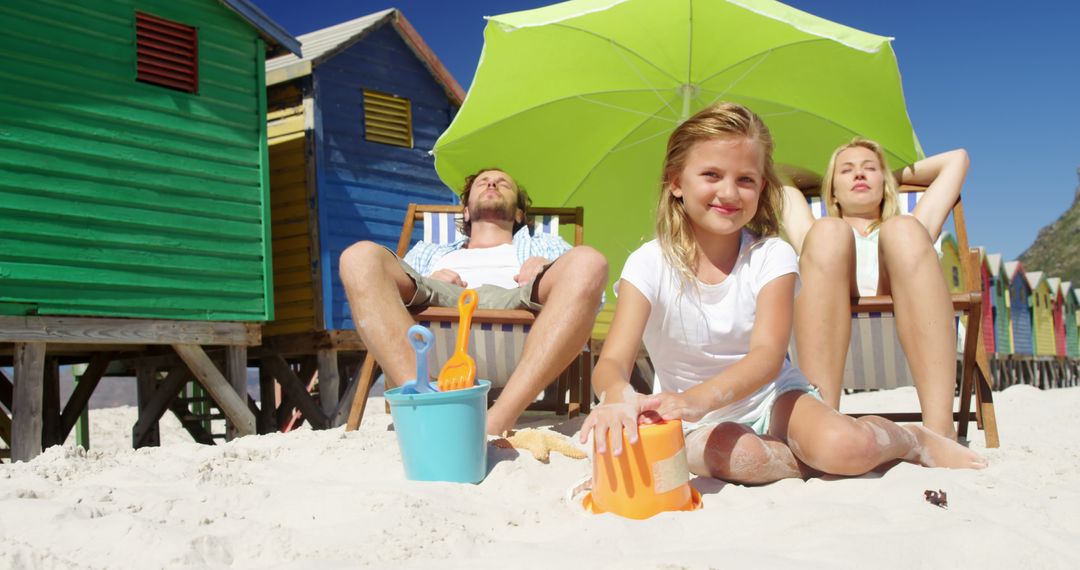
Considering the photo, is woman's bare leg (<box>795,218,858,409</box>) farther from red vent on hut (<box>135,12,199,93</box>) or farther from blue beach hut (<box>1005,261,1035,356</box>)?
blue beach hut (<box>1005,261,1035,356</box>)

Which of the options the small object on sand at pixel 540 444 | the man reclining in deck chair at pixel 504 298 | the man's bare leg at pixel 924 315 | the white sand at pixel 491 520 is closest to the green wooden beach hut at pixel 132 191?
the man reclining in deck chair at pixel 504 298

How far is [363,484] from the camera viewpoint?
86.5 inches

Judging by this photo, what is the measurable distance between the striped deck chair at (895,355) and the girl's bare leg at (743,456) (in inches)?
30.8

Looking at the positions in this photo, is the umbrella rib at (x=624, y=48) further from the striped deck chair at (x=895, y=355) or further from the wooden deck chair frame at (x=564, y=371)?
the striped deck chair at (x=895, y=355)

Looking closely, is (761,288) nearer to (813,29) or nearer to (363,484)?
(363,484)

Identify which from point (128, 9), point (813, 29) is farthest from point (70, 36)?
point (813, 29)

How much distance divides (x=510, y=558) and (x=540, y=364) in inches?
46.8

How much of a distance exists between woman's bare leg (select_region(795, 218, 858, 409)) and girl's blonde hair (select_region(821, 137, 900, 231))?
70 cm

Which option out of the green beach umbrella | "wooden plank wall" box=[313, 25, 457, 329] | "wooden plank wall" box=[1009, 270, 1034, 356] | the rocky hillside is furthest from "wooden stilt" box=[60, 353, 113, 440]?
the rocky hillside

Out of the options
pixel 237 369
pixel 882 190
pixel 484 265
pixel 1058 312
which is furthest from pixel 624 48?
pixel 1058 312

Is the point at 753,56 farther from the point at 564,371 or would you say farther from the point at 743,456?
the point at 743,456

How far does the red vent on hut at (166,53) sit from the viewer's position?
7055 millimetres

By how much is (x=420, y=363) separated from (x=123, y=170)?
5.60m

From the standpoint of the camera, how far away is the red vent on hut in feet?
23.1
